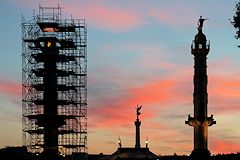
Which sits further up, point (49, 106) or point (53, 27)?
point (53, 27)

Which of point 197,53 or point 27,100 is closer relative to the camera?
point 197,53

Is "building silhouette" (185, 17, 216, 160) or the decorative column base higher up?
"building silhouette" (185, 17, 216, 160)

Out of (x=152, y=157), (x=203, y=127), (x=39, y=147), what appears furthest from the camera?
(x=39, y=147)

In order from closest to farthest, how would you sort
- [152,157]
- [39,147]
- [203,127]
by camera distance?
[203,127], [152,157], [39,147]

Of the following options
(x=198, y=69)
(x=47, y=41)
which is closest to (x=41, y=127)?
(x=47, y=41)

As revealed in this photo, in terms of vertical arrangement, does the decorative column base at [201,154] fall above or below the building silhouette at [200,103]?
below

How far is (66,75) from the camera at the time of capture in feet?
370

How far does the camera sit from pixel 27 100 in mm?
109125

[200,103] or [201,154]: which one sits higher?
[200,103]

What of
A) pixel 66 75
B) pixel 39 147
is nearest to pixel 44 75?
pixel 66 75

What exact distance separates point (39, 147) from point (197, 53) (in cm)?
3374

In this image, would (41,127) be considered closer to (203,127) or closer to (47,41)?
(47,41)

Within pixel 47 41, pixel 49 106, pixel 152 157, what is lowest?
pixel 152 157

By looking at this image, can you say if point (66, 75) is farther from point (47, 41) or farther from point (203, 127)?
point (203, 127)
